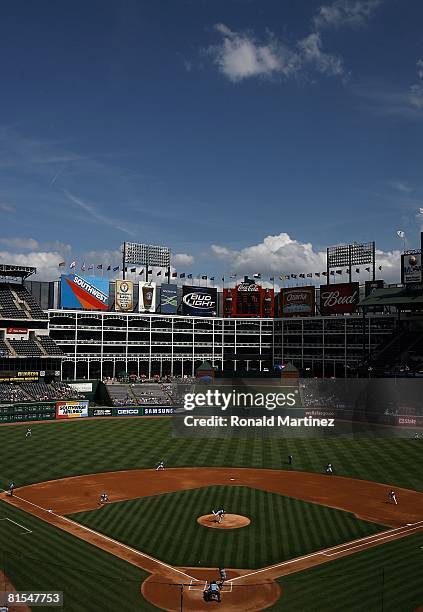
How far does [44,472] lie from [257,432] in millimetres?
28621

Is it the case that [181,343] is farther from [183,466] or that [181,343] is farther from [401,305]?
[183,466]

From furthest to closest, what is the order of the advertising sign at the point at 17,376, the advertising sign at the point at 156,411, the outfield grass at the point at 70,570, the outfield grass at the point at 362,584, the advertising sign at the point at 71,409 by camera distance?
the advertising sign at the point at 17,376 → the advertising sign at the point at 156,411 → the advertising sign at the point at 71,409 → the outfield grass at the point at 70,570 → the outfield grass at the point at 362,584

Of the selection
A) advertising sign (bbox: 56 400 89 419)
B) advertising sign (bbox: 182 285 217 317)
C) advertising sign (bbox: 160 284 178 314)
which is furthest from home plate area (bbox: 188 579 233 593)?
advertising sign (bbox: 182 285 217 317)

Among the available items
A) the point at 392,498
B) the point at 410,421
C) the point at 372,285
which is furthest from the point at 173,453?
the point at 372,285

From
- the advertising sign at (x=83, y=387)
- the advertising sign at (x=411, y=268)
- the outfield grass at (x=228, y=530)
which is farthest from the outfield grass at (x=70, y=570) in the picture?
the advertising sign at (x=411, y=268)

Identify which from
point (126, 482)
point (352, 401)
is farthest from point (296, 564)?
point (352, 401)

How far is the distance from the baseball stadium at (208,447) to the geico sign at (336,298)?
30 centimetres

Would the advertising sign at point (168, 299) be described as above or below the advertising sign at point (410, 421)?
above

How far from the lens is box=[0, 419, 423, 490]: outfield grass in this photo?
51663 millimetres

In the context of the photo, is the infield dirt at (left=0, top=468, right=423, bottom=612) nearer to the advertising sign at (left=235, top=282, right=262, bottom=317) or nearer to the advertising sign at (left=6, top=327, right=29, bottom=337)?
the advertising sign at (left=6, top=327, right=29, bottom=337)

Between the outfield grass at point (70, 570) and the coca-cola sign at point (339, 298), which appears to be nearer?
the outfield grass at point (70, 570)

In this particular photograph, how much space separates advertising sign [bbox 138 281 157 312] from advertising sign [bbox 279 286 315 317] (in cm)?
2933

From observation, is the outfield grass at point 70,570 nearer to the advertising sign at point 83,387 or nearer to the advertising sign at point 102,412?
the advertising sign at point 102,412

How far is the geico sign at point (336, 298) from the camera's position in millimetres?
118500
